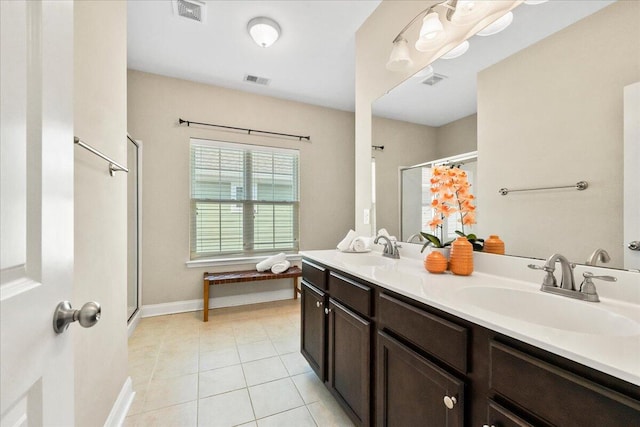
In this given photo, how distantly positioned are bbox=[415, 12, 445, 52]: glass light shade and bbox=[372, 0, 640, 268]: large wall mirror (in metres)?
0.12

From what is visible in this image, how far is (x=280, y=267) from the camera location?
10.9 feet

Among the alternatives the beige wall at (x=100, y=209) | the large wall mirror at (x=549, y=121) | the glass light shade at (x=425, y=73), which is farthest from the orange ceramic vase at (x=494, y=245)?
the beige wall at (x=100, y=209)

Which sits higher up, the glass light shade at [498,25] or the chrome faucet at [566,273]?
the glass light shade at [498,25]

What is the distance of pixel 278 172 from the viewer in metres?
3.68

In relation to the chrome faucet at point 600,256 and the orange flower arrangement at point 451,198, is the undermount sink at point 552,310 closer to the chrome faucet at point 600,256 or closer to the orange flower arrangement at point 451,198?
the chrome faucet at point 600,256

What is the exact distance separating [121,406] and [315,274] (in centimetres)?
132

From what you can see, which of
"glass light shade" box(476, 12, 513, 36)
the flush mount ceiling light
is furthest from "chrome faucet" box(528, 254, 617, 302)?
the flush mount ceiling light

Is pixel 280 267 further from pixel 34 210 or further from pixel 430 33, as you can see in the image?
pixel 34 210

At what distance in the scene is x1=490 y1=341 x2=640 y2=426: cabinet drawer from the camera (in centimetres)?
51

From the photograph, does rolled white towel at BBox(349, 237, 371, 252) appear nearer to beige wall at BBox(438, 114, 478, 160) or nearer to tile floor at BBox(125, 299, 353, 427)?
beige wall at BBox(438, 114, 478, 160)

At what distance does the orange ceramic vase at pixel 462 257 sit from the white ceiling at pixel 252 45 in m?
2.00

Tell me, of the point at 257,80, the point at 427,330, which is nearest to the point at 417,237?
the point at 427,330

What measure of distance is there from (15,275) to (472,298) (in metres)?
1.32

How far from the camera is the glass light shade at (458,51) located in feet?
4.81
